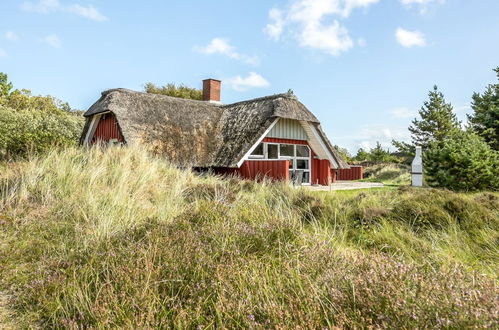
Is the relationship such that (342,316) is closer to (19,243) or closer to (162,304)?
(162,304)

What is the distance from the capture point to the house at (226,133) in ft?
44.9

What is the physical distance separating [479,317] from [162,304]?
2.18 metres

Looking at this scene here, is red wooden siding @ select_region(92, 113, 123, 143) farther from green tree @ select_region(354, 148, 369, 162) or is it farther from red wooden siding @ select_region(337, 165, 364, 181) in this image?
green tree @ select_region(354, 148, 369, 162)

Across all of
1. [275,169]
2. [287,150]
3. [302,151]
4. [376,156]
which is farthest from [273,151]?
[376,156]

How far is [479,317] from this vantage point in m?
1.83

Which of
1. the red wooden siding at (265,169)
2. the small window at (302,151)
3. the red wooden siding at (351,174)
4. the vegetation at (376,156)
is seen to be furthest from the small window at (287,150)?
the vegetation at (376,156)

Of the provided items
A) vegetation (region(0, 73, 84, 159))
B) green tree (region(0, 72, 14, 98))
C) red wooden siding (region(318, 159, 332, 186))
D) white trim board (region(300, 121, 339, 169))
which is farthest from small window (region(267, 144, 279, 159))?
green tree (region(0, 72, 14, 98))

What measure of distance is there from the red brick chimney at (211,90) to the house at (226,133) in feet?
9.33

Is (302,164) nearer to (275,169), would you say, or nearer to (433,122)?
(275,169)

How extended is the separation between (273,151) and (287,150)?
806 millimetres

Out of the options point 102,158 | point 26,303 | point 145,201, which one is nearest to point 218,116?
point 102,158

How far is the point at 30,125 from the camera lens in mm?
20688

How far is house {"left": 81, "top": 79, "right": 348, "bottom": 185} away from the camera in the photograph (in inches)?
539

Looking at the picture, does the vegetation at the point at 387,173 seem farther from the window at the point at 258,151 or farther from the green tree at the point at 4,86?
the green tree at the point at 4,86
